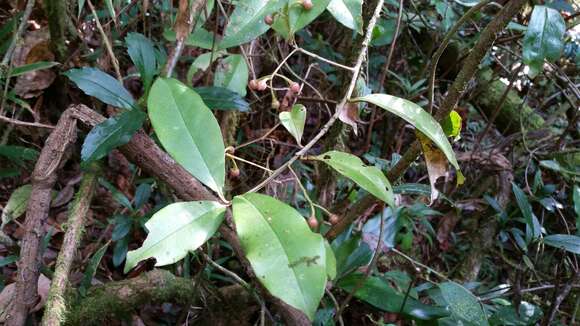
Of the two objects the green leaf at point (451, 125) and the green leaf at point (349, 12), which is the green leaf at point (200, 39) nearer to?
the green leaf at point (349, 12)

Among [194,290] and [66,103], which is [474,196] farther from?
[66,103]

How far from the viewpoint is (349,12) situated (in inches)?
28.6

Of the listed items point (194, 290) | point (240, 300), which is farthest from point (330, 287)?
point (194, 290)

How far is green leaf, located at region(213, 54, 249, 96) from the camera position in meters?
1.04

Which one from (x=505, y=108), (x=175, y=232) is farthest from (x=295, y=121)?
(x=505, y=108)

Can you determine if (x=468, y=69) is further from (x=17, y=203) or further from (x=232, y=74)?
(x=17, y=203)

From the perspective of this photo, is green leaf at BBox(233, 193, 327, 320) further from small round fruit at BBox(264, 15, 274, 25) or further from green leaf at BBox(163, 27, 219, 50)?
green leaf at BBox(163, 27, 219, 50)

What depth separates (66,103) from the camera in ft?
4.54

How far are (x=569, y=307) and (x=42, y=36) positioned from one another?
1.73m

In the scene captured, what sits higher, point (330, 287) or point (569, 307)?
point (330, 287)

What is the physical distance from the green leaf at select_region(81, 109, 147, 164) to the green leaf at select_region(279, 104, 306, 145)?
10.5 inches

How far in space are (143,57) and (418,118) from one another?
22.7 inches

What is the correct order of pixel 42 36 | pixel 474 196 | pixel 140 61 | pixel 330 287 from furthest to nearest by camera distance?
pixel 474 196, pixel 42 36, pixel 330 287, pixel 140 61

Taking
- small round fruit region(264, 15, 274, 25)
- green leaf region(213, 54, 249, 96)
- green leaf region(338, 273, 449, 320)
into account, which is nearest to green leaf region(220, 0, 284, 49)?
small round fruit region(264, 15, 274, 25)
